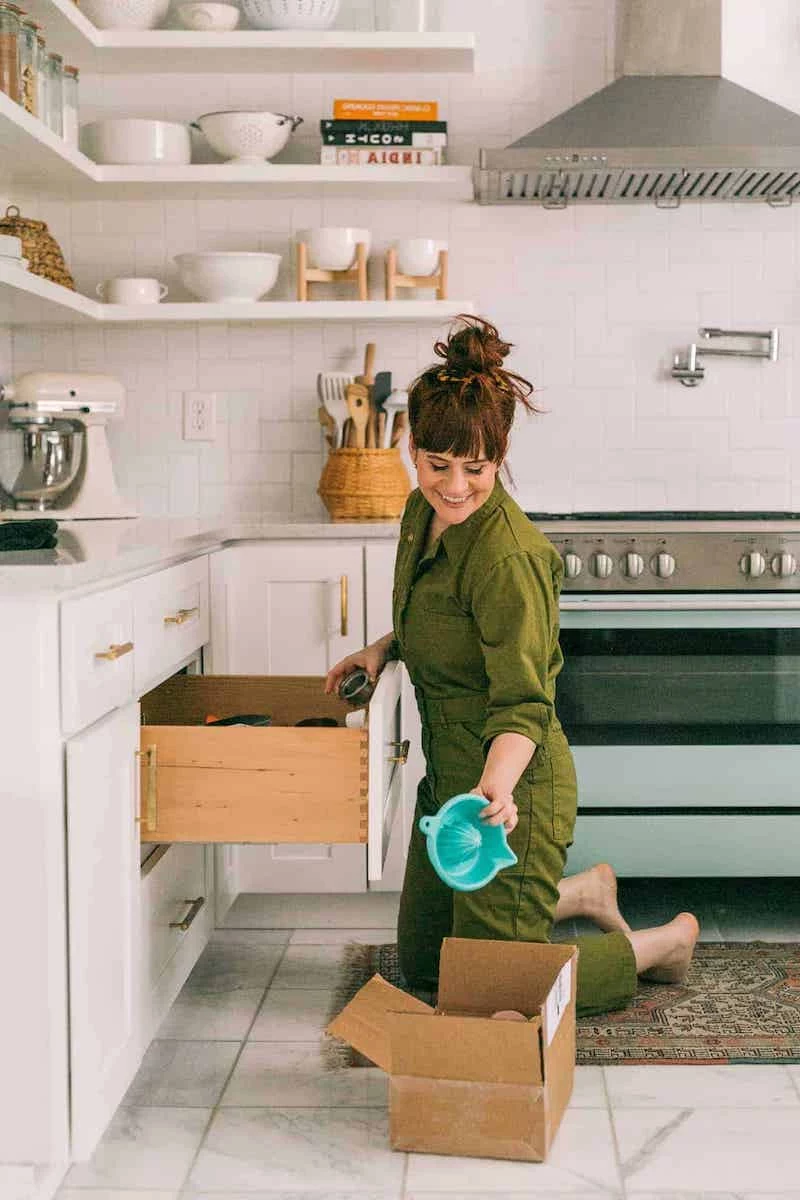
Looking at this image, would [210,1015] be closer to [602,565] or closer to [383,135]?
[602,565]

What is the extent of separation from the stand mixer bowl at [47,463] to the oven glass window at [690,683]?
111 centimetres

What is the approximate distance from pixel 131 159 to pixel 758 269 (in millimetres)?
1563

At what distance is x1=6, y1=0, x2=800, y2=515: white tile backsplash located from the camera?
3.44 metres

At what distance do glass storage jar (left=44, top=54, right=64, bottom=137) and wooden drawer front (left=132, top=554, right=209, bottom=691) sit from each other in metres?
1.04

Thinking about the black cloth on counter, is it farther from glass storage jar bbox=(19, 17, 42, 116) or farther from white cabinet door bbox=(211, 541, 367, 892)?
glass storage jar bbox=(19, 17, 42, 116)

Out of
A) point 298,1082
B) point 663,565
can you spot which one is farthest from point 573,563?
point 298,1082

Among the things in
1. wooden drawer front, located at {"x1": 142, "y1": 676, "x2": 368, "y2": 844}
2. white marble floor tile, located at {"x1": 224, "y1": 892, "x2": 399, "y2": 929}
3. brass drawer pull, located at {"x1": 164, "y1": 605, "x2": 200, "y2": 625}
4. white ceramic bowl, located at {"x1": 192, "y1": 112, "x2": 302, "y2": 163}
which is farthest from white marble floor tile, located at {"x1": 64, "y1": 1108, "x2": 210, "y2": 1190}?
white ceramic bowl, located at {"x1": 192, "y1": 112, "x2": 302, "y2": 163}

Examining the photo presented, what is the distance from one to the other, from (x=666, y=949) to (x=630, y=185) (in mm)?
1795

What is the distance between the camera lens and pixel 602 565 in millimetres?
2887

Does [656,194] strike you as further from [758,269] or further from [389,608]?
[389,608]

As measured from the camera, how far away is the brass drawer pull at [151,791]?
6.58ft

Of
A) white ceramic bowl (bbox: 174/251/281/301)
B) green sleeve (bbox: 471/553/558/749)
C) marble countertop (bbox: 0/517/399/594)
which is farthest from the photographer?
white ceramic bowl (bbox: 174/251/281/301)

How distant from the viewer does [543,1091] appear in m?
1.87

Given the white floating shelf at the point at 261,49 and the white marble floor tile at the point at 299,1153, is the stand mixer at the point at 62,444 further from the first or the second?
the white marble floor tile at the point at 299,1153
